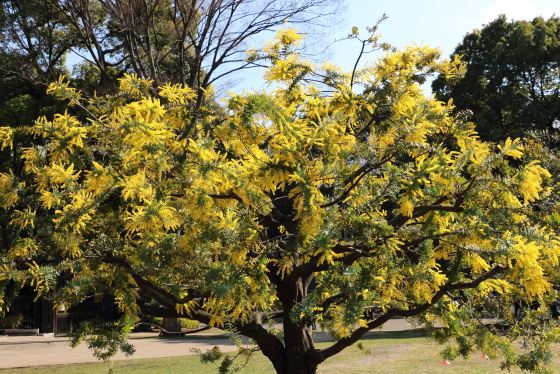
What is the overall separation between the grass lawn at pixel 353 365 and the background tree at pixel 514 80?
8.39m

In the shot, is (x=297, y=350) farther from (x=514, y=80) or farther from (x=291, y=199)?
(x=514, y=80)

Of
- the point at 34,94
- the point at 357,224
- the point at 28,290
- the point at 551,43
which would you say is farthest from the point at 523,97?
the point at 28,290

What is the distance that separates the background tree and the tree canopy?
13.7 metres

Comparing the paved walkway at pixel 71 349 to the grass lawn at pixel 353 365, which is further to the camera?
the paved walkway at pixel 71 349

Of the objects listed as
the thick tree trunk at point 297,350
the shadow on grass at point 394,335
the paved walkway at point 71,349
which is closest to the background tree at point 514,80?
the shadow on grass at point 394,335

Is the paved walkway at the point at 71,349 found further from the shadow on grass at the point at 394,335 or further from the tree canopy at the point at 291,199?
the tree canopy at the point at 291,199

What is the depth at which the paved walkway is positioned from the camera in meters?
13.3

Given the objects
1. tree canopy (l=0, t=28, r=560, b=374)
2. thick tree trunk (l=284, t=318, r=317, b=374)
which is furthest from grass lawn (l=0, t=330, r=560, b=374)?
tree canopy (l=0, t=28, r=560, b=374)

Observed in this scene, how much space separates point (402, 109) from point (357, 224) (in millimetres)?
1120

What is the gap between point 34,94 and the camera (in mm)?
17750

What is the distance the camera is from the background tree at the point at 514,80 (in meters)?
18.5

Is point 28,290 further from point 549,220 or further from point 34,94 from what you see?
point 549,220

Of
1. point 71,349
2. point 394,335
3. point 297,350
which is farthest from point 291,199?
point 394,335

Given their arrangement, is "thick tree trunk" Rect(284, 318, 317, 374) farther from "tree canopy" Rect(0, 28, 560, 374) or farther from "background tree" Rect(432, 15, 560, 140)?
"background tree" Rect(432, 15, 560, 140)
